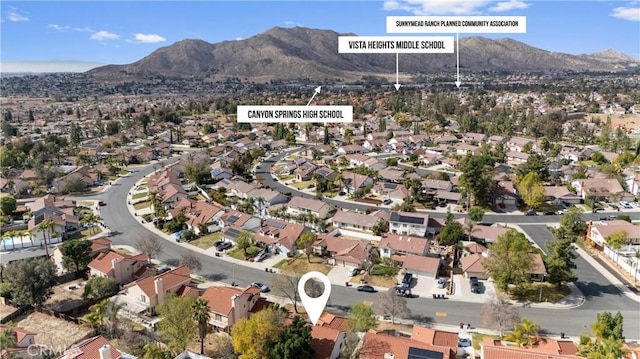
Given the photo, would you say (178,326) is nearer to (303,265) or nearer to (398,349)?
(398,349)

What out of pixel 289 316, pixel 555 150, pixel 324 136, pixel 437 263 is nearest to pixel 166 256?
pixel 289 316

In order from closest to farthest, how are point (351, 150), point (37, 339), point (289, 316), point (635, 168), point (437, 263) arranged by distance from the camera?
point (37, 339) → point (289, 316) → point (437, 263) → point (635, 168) → point (351, 150)

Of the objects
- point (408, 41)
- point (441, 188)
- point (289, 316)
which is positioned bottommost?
point (289, 316)

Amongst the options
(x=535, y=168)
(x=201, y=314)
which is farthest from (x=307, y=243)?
(x=535, y=168)

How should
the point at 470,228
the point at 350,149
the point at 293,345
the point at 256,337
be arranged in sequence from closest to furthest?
the point at 293,345 → the point at 256,337 → the point at 470,228 → the point at 350,149

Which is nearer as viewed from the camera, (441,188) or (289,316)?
(289,316)

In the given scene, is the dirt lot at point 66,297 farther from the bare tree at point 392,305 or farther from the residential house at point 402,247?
the residential house at point 402,247

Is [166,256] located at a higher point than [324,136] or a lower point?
lower

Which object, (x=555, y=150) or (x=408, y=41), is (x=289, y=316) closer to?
(x=408, y=41)
